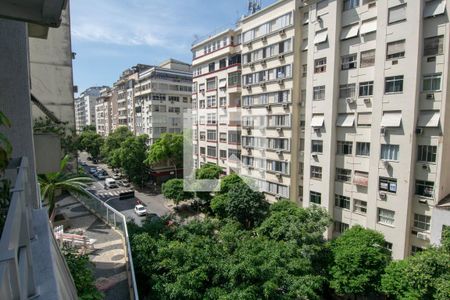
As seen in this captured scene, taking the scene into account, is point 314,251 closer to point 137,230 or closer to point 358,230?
point 358,230

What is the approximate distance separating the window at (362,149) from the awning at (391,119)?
1844 millimetres

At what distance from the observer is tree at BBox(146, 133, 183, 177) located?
113 ft

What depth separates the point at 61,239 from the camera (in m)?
9.59

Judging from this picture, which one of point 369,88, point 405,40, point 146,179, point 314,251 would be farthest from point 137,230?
point 146,179

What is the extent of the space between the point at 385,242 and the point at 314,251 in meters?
4.93

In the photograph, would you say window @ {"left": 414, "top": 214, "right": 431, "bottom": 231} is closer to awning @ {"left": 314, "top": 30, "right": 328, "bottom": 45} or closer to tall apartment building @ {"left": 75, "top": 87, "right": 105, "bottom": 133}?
awning @ {"left": 314, "top": 30, "right": 328, "bottom": 45}

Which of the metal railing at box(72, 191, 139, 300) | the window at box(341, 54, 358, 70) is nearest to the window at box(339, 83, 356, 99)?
the window at box(341, 54, 358, 70)

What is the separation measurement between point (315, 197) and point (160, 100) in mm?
31763

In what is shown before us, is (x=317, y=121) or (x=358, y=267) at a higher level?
(x=317, y=121)

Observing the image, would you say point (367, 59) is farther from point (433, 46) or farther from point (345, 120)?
point (345, 120)

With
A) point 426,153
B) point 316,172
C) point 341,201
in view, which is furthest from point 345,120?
point 341,201

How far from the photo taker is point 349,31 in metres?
17.2

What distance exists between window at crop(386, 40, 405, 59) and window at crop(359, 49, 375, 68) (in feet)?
3.17

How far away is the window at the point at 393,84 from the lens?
49.2ft
